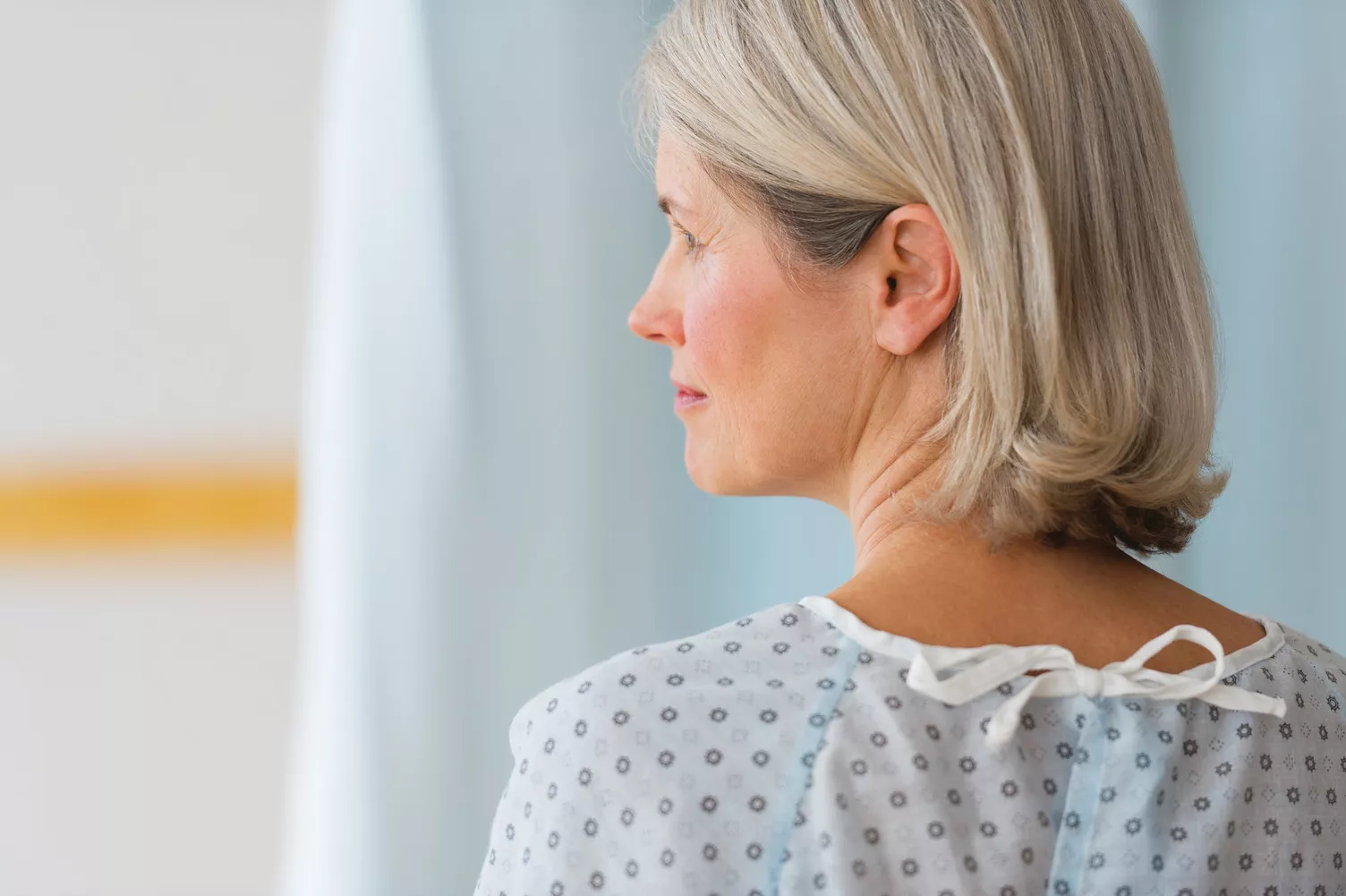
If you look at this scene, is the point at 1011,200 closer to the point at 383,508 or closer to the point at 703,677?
the point at 703,677

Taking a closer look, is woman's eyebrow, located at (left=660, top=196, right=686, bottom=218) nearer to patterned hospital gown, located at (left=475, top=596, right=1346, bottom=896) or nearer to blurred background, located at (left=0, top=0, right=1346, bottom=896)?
patterned hospital gown, located at (left=475, top=596, right=1346, bottom=896)

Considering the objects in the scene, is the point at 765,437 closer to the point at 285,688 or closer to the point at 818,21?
the point at 818,21

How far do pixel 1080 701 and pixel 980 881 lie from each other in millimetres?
110

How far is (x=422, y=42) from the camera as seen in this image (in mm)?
1692

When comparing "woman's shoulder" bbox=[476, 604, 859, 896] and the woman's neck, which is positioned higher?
the woman's neck

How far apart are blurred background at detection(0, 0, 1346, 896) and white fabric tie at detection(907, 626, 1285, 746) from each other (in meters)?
1.02

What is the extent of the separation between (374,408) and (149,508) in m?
0.55

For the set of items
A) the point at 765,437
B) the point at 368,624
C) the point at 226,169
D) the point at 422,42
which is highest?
the point at 422,42

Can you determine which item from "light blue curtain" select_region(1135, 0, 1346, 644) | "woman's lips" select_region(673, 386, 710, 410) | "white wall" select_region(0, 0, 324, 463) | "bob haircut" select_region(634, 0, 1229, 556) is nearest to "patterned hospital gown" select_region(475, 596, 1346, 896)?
"bob haircut" select_region(634, 0, 1229, 556)

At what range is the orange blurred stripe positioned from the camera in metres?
1.91

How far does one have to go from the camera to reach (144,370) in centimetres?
182

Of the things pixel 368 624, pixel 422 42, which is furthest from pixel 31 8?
pixel 368 624

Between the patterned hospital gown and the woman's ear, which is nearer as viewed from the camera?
the patterned hospital gown

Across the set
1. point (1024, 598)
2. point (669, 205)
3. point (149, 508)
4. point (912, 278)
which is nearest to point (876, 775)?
point (1024, 598)
